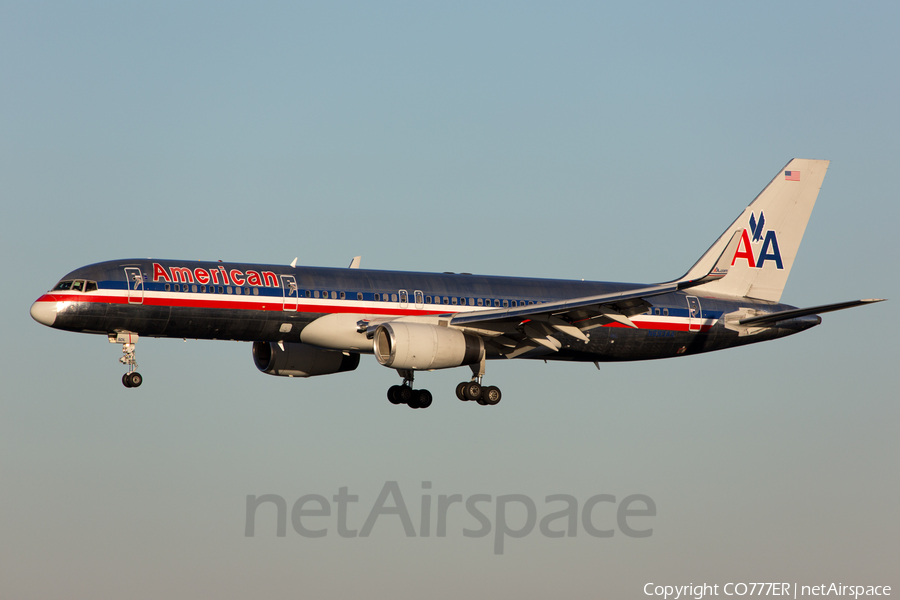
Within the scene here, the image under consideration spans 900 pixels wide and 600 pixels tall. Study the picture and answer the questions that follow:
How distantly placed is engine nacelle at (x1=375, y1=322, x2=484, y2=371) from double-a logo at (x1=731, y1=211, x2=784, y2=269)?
17736mm

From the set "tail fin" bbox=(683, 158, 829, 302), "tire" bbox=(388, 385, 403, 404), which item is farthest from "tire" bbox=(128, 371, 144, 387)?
"tail fin" bbox=(683, 158, 829, 302)

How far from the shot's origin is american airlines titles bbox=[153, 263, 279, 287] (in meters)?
44.5

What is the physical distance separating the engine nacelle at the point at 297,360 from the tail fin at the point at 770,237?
1754cm

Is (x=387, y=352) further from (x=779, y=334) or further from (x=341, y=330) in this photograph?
(x=779, y=334)

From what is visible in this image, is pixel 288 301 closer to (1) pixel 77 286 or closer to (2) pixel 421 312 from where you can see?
(2) pixel 421 312

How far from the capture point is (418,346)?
44094mm

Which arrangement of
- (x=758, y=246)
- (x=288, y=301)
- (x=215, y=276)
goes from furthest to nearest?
(x=758, y=246)
(x=288, y=301)
(x=215, y=276)

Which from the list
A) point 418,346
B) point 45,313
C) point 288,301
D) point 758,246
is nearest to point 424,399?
point 418,346

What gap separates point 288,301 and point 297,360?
690 cm

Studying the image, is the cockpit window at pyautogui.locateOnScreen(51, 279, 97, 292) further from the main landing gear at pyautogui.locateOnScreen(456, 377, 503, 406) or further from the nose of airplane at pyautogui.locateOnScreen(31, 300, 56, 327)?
the main landing gear at pyautogui.locateOnScreen(456, 377, 503, 406)

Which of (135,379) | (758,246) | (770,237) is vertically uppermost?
(770,237)

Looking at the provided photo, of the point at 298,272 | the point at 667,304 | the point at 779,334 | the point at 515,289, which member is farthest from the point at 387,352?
the point at 779,334

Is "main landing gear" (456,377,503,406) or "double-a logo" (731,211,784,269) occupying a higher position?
"double-a logo" (731,211,784,269)

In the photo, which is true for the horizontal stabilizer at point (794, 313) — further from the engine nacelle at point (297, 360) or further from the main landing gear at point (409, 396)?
the engine nacelle at point (297, 360)
